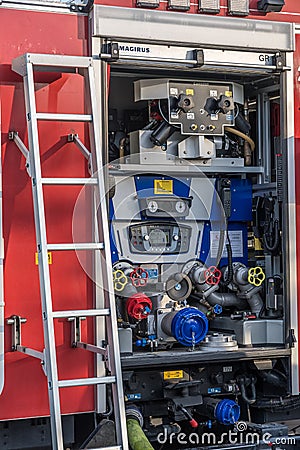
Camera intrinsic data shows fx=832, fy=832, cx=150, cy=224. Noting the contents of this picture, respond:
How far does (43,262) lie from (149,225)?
5.56 ft

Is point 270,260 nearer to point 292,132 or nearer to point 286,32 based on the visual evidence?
point 292,132

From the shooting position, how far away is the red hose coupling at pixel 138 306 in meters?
5.36

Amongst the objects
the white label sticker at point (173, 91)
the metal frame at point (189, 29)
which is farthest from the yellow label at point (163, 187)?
the metal frame at point (189, 29)

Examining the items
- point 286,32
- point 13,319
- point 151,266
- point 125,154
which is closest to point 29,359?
point 13,319

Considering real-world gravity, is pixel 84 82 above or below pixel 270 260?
above

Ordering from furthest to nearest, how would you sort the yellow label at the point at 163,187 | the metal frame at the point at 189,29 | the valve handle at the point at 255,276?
the yellow label at the point at 163,187 < the valve handle at the point at 255,276 < the metal frame at the point at 189,29

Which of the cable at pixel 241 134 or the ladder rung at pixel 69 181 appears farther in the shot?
the cable at pixel 241 134

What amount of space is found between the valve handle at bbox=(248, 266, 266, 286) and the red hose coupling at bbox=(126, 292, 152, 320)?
0.77 meters

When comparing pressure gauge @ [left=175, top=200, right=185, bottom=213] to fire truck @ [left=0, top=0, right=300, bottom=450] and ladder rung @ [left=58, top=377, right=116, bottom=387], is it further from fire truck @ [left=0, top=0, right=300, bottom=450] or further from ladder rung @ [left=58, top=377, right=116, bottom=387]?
ladder rung @ [left=58, top=377, right=116, bottom=387]

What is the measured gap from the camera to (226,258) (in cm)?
611

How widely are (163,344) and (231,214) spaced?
1132 millimetres

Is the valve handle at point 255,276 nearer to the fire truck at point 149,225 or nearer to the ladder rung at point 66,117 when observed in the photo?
the fire truck at point 149,225

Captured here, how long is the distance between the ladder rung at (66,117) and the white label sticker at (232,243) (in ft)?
5.98

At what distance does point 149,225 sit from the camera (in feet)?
19.4
